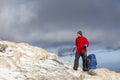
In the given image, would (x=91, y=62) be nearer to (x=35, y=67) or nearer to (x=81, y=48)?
(x=81, y=48)

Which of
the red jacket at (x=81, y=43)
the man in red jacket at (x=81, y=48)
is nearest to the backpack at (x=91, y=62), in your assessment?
the man in red jacket at (x=81, y=48)

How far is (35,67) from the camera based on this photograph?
29.6 m

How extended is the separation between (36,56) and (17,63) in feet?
8.50

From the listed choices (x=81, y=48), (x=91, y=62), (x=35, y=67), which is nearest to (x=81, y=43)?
(x=81, y=48)

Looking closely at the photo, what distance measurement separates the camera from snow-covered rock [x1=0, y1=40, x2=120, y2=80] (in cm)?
2797

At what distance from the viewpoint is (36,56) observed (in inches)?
1240

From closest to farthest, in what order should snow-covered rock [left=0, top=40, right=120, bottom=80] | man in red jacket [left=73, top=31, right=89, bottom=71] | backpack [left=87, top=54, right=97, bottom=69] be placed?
snow-covered rock [left=0, top=40, right=120, bottom=80], man in red jacket [left=73, top=31, right=89, bottom=71], backpack [left=87, top=54, right=97, bottom=69]

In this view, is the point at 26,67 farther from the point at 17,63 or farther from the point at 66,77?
the point at 66,77

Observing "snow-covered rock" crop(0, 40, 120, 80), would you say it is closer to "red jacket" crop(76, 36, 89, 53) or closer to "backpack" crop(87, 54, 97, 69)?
"backpack" crop(87, 54, 97, 69)

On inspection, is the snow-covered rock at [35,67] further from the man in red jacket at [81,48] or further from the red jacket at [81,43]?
the red jacket at [81,43]

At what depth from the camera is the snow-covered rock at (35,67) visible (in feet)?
91.8

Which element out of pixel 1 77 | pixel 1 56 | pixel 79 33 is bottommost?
pixel 1 77

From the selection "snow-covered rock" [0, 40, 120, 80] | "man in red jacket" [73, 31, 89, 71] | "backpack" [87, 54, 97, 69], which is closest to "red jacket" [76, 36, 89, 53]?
"man in red jacket" [73, 31, 89, 71]

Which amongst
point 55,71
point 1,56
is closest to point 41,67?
point 55,71
